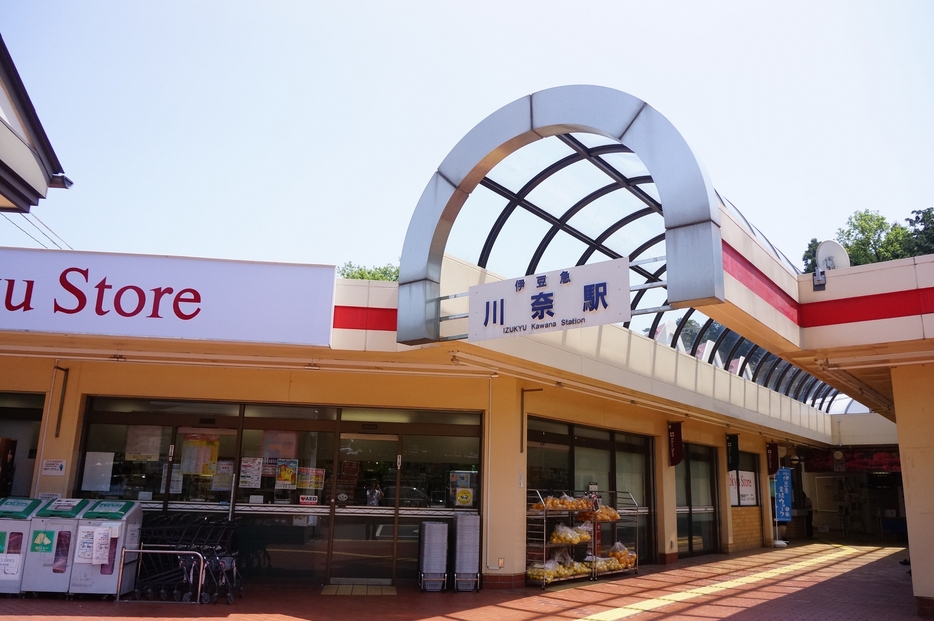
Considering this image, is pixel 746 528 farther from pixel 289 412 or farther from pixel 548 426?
pixel 289 412

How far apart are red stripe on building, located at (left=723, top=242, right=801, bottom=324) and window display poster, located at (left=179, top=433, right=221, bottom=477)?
7597 millimetres

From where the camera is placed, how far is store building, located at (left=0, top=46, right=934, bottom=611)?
772 centimetres

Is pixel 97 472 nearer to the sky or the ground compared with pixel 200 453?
nearer to the ground

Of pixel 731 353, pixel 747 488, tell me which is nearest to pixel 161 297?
pixel 731 353

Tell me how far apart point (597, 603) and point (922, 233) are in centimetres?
2769

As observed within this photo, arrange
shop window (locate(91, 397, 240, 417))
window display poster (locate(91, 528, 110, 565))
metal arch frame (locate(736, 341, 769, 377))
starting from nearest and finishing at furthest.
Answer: window display poster (locate(91, 528, 110, 565)) < shop window (locate(91, 397, 240, 417)) < metal arch frame (locate(736, 341, 769, 377))

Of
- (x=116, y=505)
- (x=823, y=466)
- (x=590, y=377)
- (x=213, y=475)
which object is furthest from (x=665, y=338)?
(x=823, y=466)

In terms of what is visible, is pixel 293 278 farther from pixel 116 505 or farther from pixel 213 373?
pixel 116 505

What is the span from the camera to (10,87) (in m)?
5.75

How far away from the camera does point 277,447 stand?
410 inches

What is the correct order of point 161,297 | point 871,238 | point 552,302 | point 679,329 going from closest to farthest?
point 552,302 < point 161,297 < point 679,329 < point 871,238

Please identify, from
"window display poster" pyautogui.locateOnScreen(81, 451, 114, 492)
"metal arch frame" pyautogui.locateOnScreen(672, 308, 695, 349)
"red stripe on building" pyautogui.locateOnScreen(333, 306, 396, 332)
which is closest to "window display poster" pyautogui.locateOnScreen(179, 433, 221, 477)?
"window display poster" pyautogui.locateOnScreen(81, 451, 114, 492)

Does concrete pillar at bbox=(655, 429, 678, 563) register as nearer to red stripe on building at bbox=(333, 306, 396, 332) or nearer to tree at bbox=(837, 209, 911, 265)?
red stripe on building at bbox=(333, 306, 396, 332)

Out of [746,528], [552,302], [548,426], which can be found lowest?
[746,528]
